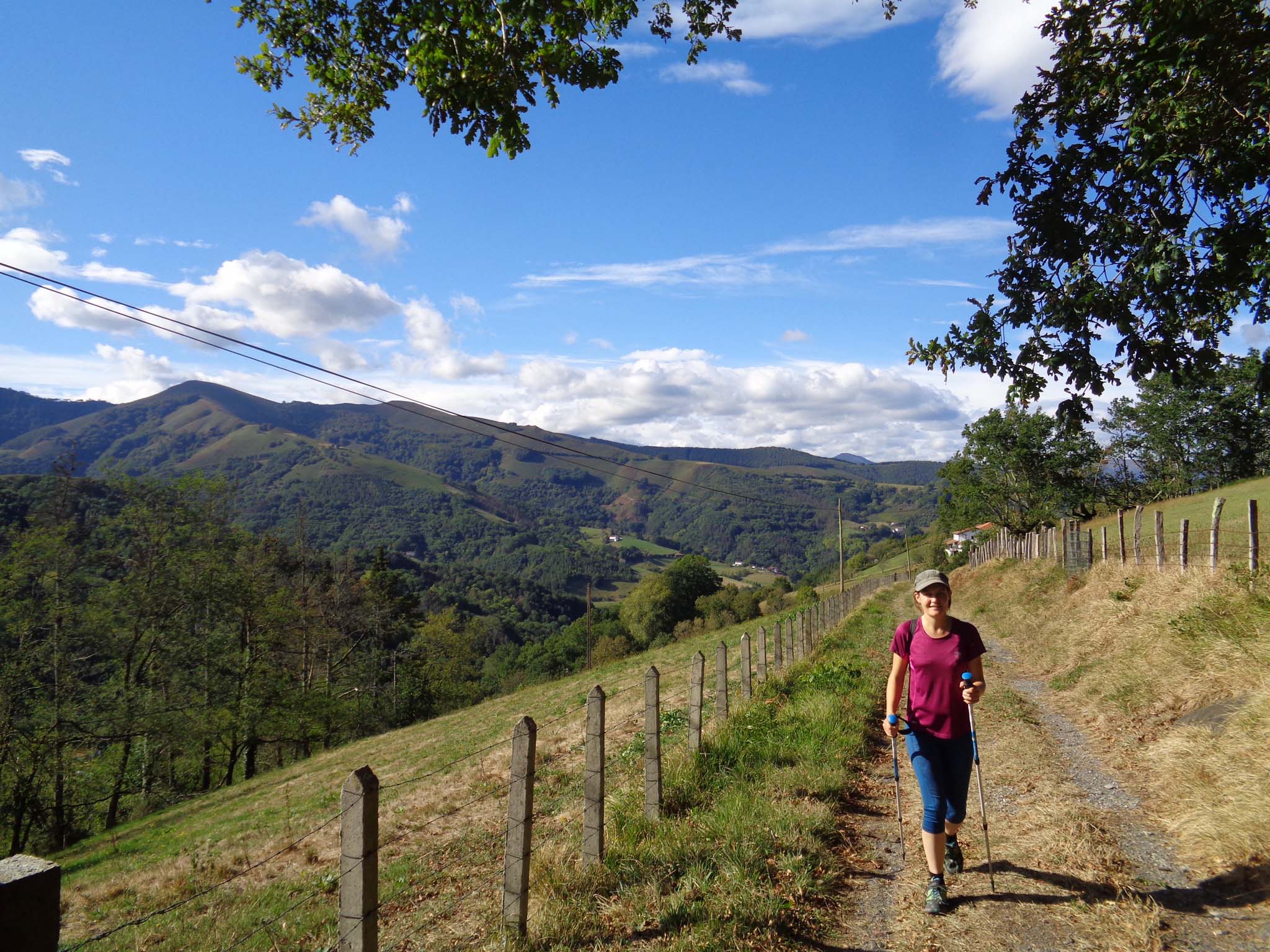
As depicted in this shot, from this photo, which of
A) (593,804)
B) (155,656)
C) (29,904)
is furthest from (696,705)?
(155,656)

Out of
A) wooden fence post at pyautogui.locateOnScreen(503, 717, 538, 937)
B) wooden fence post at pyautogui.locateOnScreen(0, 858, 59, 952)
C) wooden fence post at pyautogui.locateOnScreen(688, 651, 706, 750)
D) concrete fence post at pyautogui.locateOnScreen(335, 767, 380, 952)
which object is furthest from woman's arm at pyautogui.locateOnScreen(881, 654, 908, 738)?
wooden fence post at pyautogui.locateOnScreen(0, 858, 59, 952)

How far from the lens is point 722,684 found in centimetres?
943

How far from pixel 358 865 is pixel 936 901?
3415 millimetres

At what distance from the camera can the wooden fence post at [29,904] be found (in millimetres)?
1980

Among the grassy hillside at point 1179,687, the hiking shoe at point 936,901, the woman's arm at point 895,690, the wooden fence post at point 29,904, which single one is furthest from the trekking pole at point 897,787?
the wooden fence post at point 29,904

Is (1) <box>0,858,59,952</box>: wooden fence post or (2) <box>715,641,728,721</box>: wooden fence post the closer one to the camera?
(1) <box>0,858,59,952</box>: wooden fence post

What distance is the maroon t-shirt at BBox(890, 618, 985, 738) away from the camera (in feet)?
14.6

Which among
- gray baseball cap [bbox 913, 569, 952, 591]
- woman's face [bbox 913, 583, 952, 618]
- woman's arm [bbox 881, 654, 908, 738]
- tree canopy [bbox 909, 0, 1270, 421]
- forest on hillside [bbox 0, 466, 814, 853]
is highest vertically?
tree canopy [bbox 909, 0, 1270, 421]

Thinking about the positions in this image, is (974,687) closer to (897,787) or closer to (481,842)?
(897,787)

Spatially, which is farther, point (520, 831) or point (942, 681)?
point (520, 831)

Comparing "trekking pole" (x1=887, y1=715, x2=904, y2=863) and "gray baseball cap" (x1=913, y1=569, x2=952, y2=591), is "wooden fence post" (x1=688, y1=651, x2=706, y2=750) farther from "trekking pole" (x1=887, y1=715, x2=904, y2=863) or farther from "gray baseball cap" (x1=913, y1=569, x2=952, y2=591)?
"gray baseball cap" (x1=913, y1=569, x2=952, y2=591)

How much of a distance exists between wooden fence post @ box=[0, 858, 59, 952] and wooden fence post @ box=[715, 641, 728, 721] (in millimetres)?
7592

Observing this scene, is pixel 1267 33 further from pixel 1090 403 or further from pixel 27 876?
pixel 27 876

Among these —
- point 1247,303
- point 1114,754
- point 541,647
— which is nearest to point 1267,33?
point 1247,303
